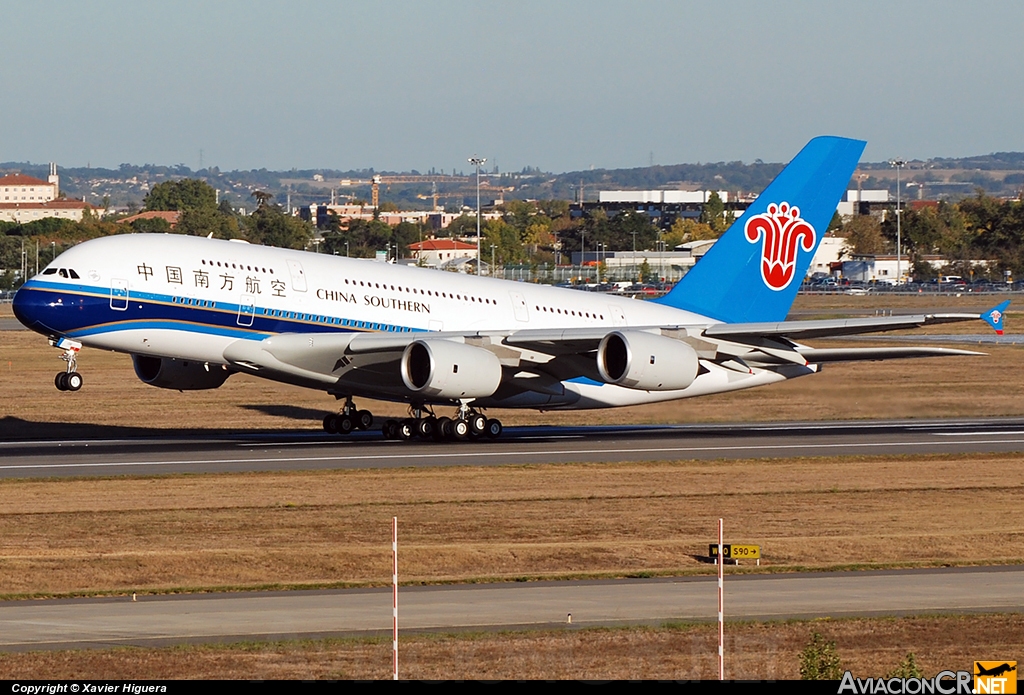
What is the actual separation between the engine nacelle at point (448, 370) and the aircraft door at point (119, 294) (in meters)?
6.67

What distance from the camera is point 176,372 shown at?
37.4 meters

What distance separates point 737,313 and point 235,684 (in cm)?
3003

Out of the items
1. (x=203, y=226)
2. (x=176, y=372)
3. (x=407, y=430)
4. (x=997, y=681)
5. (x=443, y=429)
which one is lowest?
(x=407, y=430)

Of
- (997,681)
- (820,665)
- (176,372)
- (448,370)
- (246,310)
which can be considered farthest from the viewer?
(176,372)

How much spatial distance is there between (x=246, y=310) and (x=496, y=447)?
7.21 m

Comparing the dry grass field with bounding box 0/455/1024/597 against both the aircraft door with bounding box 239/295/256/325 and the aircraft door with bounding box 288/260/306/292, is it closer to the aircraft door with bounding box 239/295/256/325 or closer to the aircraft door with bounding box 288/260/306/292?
the aircraft door with bounding box 239/295/256/325

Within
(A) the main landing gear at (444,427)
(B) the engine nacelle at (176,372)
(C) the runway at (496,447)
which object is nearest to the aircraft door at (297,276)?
(B) the engine nacelle at (176,372)

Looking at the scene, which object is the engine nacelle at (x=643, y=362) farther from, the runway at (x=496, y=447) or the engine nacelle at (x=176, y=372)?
the engine nacelle at (x=176, y=372)

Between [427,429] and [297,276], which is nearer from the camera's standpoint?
[297,276]

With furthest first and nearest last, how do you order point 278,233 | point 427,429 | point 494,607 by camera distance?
point 278,233 → point 427,429 → point 494,607

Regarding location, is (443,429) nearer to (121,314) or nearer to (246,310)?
(246,310)

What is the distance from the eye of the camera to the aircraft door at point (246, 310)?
35.1m

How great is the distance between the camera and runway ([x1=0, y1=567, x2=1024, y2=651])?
16750mm

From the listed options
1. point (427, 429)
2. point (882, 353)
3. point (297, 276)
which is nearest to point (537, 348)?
point (427, 429)
